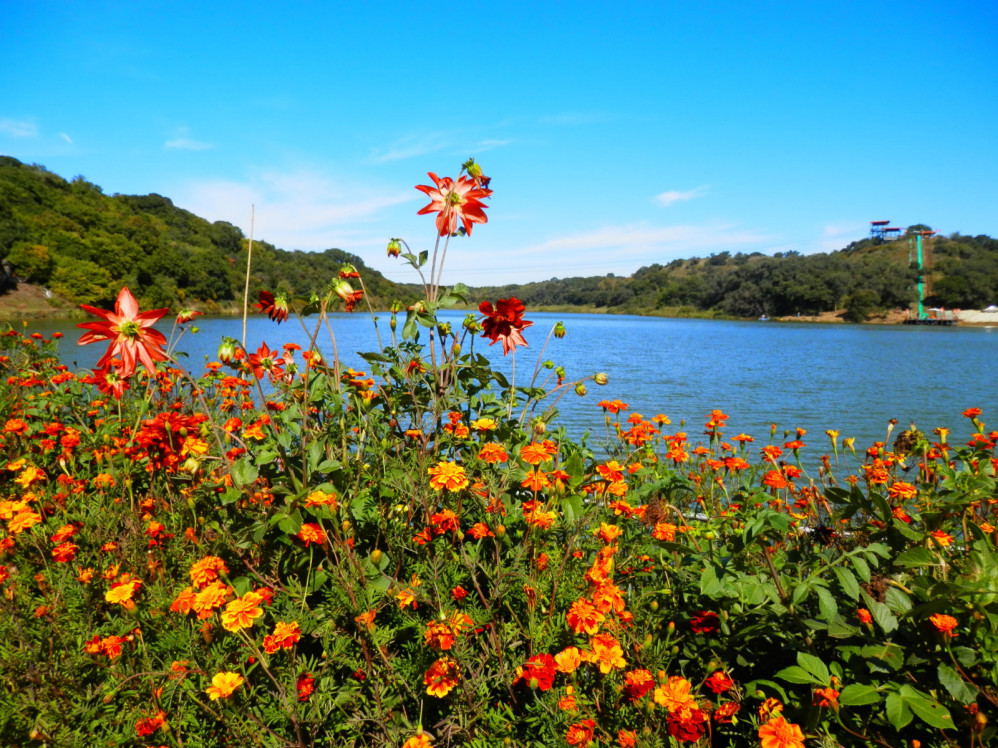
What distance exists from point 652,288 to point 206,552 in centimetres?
9286

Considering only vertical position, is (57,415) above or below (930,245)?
A: below

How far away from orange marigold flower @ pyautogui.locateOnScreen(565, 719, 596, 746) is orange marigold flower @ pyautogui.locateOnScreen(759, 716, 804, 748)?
0.95 ft

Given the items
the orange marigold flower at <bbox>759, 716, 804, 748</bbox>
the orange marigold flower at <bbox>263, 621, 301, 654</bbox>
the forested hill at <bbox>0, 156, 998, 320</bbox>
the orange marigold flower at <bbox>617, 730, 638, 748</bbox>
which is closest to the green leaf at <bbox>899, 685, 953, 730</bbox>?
the orange marigold flower at <bbox>759, 716, 804, 748</bbox>

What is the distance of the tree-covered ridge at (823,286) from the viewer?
178 ft

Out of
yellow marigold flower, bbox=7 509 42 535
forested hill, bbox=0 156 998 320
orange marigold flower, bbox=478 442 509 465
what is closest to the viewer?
orange marigold flower, bbox=478 442 509 465

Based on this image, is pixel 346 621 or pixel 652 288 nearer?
pixel 346 621

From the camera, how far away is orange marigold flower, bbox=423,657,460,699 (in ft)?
3.37

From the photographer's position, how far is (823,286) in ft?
193

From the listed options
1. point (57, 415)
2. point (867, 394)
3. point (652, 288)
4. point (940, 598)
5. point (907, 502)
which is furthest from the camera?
point (652, 288)

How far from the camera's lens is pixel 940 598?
946mm

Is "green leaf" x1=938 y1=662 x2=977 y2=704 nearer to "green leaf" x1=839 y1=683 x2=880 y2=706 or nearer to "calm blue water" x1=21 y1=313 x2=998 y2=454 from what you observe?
"green leaf" x1=839 y1=683 x2=880 y2=706

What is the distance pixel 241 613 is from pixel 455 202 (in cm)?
127

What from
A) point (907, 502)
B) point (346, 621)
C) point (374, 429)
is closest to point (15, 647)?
point (346, 621)

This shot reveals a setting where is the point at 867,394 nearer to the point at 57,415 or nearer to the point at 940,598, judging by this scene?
the point at 940,598
